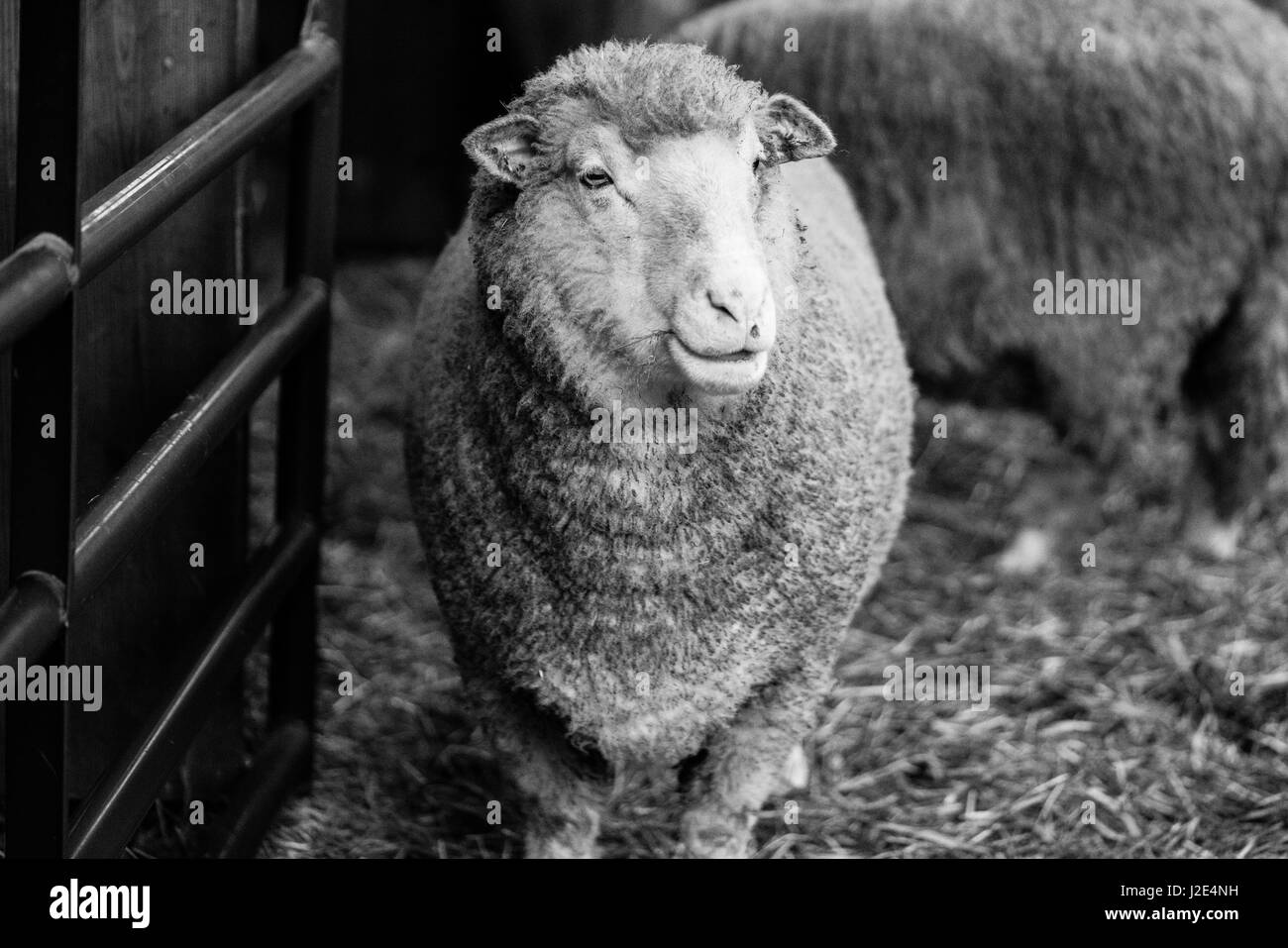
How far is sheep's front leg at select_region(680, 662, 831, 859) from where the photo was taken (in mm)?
3078

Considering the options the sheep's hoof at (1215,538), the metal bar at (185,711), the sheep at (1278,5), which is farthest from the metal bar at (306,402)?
the sheep at (1278,5)

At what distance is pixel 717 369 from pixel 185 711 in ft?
4.03

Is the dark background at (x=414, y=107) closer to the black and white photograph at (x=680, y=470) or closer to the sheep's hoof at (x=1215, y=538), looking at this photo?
the black and white photograph at (x=680, y=470)

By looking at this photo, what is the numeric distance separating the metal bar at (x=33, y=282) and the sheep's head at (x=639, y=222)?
732 millimetres

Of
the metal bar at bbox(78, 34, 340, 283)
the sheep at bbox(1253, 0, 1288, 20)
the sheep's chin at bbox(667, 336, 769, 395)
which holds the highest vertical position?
the sheep at bbox(1253, 0, 1288, 20)

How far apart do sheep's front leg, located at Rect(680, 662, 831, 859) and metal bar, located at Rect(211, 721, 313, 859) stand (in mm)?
925

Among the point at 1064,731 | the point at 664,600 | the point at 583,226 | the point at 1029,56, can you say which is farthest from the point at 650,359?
the point at 1029,56

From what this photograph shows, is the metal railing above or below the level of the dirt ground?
above

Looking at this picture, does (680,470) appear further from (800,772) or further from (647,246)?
(800,772)

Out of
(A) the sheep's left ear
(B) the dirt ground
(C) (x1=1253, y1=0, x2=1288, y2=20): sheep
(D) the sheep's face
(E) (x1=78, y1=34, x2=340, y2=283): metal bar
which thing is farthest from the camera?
(C) (x1=1253, y1=0, x2=1288, y2=20): sheep

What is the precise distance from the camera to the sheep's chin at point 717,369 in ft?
8.07

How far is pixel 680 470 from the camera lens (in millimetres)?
2738

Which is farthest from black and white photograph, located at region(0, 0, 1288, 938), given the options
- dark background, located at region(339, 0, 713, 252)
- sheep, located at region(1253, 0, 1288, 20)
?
dark background, located at region(339, 0, 713, 252)

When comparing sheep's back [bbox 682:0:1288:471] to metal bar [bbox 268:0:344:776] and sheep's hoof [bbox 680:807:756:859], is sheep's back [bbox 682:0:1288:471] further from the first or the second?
sheep's hoof [bbox 680:807:756:859]
